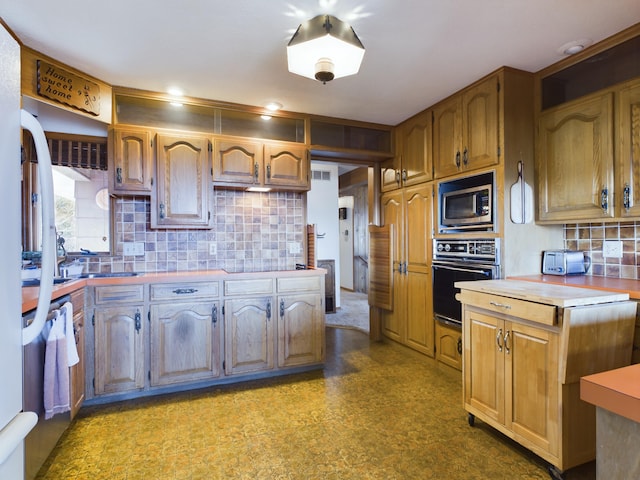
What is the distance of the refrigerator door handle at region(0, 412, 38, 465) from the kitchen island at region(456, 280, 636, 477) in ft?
6.28

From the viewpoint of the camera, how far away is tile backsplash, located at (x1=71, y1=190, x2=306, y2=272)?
3.05m

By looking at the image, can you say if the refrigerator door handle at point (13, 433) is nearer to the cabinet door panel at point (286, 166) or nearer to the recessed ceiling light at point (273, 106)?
the cabinet door panel at point (286, 166)

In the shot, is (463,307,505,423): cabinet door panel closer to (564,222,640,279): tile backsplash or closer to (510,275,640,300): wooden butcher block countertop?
(510,275,640,300): wooden butcher block countertop

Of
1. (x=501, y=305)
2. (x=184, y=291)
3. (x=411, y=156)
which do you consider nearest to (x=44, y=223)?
(x=184, y=291)

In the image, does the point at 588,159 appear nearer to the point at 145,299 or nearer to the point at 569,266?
the point at 569,266

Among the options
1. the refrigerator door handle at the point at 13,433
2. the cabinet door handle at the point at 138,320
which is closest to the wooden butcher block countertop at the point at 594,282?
the refrigerator door handle at the point at 13,433

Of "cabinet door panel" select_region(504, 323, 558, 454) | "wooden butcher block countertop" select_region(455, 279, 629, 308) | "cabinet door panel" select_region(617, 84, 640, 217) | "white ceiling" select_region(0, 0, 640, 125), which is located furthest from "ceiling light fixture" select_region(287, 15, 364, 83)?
"cabinet door panel" select_region(504, 323, 558, 454)

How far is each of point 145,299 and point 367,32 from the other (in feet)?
7.80

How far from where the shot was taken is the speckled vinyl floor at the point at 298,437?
1.80 m

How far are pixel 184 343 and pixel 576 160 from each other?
3107 mm

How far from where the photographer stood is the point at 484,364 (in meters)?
2.06

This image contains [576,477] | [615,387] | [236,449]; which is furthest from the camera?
[236,449]

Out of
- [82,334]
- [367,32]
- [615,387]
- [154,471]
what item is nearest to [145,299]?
[82,334]

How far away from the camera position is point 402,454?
1922 millimetres
